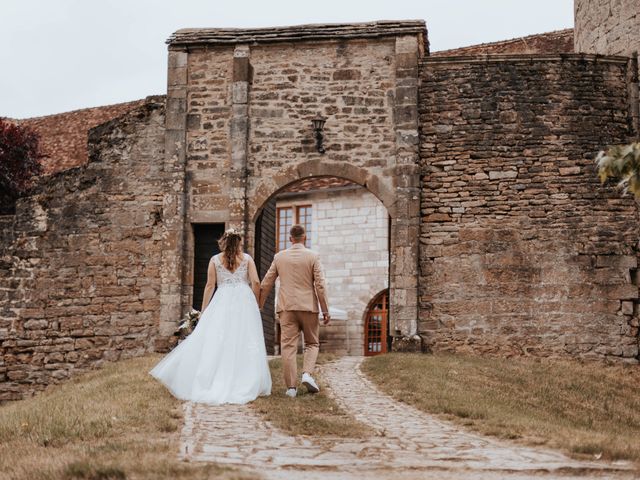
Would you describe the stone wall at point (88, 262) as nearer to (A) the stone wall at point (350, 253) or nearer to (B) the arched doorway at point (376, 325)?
(A) the stone wall at point (350, 253)

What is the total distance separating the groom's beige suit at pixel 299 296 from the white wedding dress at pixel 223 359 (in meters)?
0.28

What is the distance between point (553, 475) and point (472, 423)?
2210 mm

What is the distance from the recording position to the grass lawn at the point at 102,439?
5098 millimetres

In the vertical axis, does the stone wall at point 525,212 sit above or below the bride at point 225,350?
above

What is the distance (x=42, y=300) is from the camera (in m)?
14.9

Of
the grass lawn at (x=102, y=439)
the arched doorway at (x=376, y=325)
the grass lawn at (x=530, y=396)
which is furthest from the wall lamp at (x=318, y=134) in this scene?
the arched doorway at (x=376, y=325)

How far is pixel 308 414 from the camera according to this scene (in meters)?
7.75

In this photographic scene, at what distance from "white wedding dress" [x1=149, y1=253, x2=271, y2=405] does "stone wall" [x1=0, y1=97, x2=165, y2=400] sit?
5.62 meters

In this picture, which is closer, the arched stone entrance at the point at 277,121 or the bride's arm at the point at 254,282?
the bride's arm at the point at 254,282

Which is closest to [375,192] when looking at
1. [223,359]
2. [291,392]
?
[291,392]

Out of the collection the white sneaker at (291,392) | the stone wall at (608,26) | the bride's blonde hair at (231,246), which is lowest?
the white sneaker at (291,392)

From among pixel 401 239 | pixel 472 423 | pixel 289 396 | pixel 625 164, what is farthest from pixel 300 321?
pixel 401 239

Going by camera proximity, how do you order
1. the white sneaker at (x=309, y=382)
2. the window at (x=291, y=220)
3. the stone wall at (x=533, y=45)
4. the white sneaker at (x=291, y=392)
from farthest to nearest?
the window at (x=291, y=220)
the stone wall at (x=533, y=45)
the white sneaker at (x=309, y=382)
the white sneaker at (x=291, y=392)

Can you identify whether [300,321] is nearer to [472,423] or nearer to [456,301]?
[472,423]
